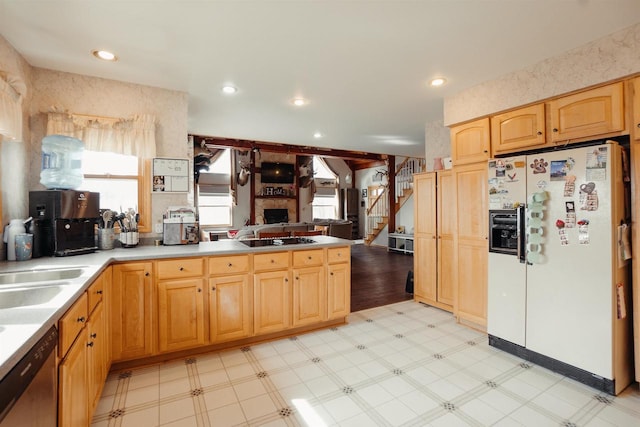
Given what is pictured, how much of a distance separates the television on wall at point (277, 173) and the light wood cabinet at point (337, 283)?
7.13 m

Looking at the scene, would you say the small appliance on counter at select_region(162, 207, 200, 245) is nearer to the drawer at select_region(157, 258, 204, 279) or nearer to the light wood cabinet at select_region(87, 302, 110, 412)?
the drawer at select_region(157, 258, 204, 279)

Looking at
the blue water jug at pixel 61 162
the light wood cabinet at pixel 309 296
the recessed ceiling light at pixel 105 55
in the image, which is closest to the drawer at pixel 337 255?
the light wood cabinet at pixel 309 296

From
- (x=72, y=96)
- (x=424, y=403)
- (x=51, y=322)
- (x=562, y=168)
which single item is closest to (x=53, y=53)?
(x=72, y=96)

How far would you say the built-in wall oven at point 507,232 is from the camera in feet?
8.31

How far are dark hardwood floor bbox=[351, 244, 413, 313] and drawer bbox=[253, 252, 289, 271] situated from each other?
4.52 feet

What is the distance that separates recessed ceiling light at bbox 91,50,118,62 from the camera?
240 cm

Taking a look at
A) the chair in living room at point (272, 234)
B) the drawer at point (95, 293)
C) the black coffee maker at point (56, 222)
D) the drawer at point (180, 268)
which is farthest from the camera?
the chair in living room at point (272, 234)

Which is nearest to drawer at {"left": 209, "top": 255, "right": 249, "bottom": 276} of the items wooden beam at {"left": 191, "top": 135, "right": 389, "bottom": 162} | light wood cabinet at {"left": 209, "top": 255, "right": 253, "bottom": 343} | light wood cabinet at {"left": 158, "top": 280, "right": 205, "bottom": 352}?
light wood cabinet at {"left": 209, "top": 255, "right": 253, "bottom": 343}

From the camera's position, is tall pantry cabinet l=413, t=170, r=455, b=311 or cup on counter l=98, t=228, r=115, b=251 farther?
tall pantry cabinet l=413, t=170, r=455, b=311

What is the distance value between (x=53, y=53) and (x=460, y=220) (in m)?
4.00

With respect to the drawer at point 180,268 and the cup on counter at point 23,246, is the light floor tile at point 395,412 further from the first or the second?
the cup on counter at point 23,246

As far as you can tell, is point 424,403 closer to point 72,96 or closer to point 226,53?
point 226,53

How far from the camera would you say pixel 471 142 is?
126 inches

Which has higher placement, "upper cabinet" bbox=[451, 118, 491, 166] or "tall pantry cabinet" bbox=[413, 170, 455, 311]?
"upper cabinet" bbox=[451, 118, 491, 166]
